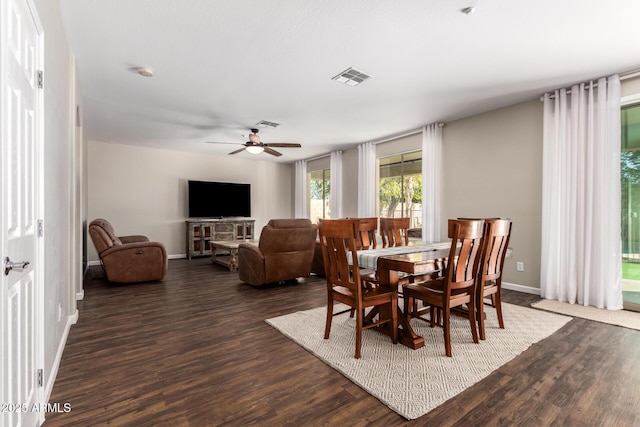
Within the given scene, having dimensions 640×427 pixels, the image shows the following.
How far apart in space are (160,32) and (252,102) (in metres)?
1.71


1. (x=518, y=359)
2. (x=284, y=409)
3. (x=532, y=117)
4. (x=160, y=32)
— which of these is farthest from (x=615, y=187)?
(x=160, y=32)

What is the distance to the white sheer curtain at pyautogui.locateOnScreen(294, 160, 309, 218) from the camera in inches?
343

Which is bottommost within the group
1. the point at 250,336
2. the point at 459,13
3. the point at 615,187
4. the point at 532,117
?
the point at 250,336

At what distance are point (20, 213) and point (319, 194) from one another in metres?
7.44

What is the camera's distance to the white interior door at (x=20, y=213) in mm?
1098

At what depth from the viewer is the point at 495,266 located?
2773 mm

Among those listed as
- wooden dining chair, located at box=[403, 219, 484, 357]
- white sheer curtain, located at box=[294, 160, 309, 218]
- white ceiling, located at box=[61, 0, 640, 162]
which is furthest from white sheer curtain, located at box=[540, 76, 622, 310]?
white sheer curtain, located at box=[294, 160, 309, 218]

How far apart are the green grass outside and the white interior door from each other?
514 centimetres

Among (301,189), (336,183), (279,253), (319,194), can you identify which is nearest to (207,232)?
(301,189)

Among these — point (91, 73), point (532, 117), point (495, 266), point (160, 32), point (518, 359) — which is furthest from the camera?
point (532, 117)

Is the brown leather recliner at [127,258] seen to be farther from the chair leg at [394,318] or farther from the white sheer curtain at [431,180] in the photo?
the white sheer curtain at [431,180]

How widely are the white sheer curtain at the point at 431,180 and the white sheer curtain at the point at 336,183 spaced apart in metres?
2.48

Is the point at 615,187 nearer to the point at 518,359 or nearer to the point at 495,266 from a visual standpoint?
the point at 495,266

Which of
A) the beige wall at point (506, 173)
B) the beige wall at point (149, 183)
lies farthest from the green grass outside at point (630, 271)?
the beige wall at point (149, 183)
